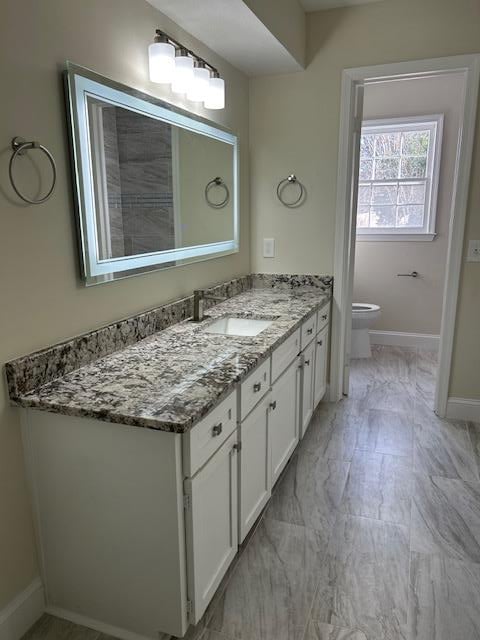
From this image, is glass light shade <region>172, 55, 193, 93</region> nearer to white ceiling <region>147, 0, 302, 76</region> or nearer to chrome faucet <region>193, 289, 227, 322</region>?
white ceiling <region>147, 0, 302, 76</region>

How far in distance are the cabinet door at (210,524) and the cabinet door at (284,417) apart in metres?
0.44

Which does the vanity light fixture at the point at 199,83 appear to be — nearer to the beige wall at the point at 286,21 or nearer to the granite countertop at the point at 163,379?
the beige wall at the point at 286,21

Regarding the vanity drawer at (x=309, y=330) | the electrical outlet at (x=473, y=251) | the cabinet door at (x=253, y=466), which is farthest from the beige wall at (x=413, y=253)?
the cabinet door at (x=253, y=466)

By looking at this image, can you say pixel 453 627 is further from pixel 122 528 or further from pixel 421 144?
pixel 421 144

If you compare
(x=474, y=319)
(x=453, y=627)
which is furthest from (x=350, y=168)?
(x=453, y=627)

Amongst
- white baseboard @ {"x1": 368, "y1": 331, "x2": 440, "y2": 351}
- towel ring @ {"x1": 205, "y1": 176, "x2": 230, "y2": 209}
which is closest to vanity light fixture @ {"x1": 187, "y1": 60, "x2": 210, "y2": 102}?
towel ring @ {"x1": 205, "y1": 176, "x2": 230, "y2": 209}

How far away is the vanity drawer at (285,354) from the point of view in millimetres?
2041

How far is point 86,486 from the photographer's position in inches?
56.9

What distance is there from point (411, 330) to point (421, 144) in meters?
1.79

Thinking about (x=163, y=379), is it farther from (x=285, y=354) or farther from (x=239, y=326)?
(x=239, y=326)

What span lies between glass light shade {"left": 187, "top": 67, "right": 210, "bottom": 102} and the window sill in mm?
2883

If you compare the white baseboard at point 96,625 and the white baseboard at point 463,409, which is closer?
the white baseboard at point 96,625

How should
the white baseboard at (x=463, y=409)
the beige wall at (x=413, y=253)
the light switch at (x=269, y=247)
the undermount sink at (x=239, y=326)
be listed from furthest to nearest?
the beige wall at (x=413, y=253)
the light switch at (x=269, y=247)
the white baseboard at (x=463, y=409)
the undermount sink at (x=239, y=326)

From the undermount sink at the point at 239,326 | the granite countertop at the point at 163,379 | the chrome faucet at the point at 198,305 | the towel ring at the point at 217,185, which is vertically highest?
the towel ring at the point at 217,185
